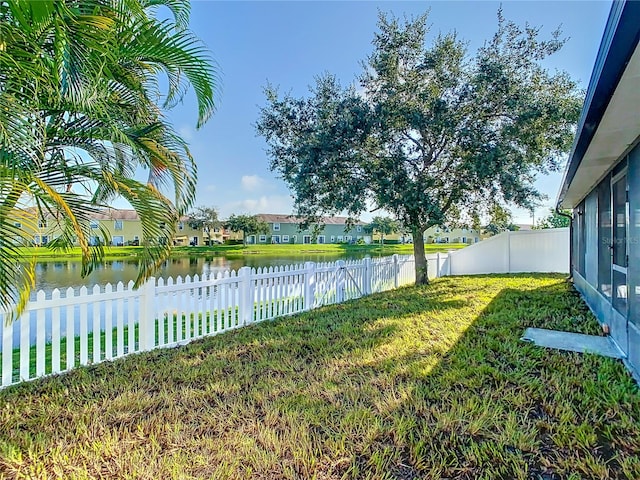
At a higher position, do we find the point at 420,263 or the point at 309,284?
the point at 420,263

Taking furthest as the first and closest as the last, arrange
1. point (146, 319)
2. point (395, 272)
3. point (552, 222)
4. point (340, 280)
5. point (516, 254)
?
point (552, 222), point (516, 254), point (395, 272), point (340, 280), point (146, 319)

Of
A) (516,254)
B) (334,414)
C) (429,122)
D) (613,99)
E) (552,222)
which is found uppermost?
(429,122)

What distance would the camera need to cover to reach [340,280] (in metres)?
8.28

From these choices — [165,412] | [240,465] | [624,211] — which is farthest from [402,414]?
[624,211]

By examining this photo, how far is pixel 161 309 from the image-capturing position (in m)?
4.82

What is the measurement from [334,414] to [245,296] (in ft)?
11.2

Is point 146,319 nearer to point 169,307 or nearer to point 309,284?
point 169,307

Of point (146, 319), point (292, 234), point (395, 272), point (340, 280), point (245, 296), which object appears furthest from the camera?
point (292, 234)

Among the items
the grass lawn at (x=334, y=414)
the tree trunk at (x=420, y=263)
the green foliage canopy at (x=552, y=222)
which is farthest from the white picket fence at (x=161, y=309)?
the green foliage canopy at (x=552, y=222)

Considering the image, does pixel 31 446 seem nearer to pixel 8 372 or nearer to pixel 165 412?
pixel 165 412

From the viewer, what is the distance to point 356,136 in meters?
9.03

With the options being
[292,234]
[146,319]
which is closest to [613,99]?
[146,319]

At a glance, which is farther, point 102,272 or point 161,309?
point 102,272

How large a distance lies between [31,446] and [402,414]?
2626 millimetres
